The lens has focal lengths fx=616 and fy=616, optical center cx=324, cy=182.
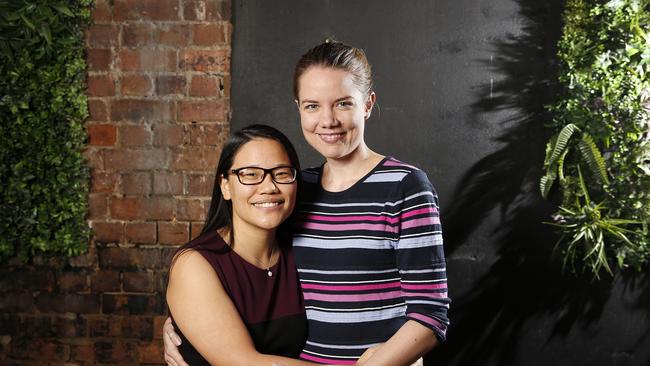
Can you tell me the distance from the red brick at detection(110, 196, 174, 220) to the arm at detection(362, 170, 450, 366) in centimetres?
143

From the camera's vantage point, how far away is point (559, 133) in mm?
2584

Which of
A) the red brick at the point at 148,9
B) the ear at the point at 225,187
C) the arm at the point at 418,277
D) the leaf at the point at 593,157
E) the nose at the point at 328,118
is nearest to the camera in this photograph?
the arm at the point at 418,277

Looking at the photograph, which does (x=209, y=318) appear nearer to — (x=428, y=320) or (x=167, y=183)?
(x=428, y=320)

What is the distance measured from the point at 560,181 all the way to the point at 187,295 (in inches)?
68.2

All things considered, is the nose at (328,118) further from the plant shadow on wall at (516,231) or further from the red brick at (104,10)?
the red brick at (104,10)

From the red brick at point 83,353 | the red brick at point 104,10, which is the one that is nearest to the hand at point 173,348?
the red brick at point 83,353

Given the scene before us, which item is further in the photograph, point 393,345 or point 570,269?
point 570,269

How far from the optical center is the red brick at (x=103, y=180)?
8.97ft

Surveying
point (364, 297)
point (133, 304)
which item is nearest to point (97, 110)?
point (133, 304)

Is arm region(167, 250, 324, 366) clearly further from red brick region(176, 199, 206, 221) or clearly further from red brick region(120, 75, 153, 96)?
red brick region(120, 75, 153, 96)

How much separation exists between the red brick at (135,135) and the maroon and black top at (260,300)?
1.08 meters

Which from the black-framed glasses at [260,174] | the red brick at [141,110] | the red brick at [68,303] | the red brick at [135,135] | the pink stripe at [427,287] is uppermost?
Answer: the red brick at [141,110]

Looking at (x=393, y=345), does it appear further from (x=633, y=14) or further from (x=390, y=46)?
(x=633, y=14)

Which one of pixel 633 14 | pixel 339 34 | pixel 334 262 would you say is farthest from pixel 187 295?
pixel 633 14
